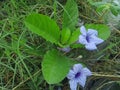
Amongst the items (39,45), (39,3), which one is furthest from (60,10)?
(39,45)

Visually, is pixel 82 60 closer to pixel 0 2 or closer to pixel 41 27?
pixel 41 27

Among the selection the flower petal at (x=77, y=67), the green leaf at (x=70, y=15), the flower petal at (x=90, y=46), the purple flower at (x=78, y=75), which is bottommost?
the purple flower at (x=78, y=75)

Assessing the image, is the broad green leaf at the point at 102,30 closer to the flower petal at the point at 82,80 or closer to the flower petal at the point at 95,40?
the flower petal at the point at 95,40

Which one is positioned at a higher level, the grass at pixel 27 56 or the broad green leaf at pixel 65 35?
the broad green leaf at pixel 65 35

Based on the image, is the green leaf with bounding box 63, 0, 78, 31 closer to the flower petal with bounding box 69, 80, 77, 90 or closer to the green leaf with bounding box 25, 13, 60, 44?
the green leaf with bounding box 25, 13, 60, 44

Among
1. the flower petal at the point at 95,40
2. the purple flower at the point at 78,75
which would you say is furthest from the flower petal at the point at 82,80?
the flower petal at the point at 95,40

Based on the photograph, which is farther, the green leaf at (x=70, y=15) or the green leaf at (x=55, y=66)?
the green leaf at (x=70, y=15)

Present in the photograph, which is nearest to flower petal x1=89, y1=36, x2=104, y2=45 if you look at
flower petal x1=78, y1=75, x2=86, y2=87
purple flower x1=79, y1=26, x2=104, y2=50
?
purple flower x1=79, y1=26, x2=104, y2=50
